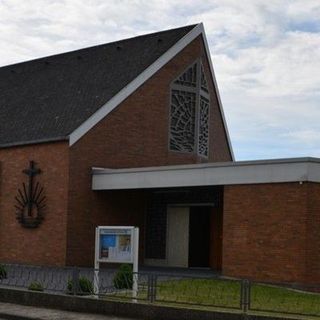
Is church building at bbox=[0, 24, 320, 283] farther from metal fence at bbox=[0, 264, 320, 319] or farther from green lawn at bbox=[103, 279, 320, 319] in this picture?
metal fence at bbox=[0, 264, 320, 319]

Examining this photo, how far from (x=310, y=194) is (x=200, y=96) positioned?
11408 millimetres

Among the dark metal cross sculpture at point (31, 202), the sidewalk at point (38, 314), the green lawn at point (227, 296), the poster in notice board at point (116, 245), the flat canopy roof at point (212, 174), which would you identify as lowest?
the sidewalk at point (38, 314)

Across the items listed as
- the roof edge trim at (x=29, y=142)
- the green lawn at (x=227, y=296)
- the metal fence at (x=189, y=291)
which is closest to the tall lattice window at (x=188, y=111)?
the roof edge trim at (x=29, y=142)

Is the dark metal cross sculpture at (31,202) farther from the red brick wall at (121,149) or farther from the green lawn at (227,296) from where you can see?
the green lawn at (227,296)

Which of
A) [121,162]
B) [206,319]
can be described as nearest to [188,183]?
[121,162]

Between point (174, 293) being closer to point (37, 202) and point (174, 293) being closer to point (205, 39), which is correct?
point (37, 202)

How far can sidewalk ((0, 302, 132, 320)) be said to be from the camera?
44.7 ft

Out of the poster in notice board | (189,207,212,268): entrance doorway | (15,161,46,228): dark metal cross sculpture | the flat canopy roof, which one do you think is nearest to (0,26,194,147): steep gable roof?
(15,161,46,228): dark metal cross sculpture

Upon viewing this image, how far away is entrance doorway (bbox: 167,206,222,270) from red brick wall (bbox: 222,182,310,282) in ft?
16.8

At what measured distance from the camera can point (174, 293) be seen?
1477cm

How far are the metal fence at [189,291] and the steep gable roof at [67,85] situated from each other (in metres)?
9.06

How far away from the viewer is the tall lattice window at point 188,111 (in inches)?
1115

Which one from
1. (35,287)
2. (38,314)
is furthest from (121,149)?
(38,314)

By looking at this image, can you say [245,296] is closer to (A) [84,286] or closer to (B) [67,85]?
(A) [84,286]
